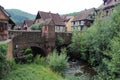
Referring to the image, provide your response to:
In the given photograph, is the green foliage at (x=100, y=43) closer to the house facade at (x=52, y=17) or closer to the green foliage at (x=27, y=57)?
the green foliage at (x=27, y=57)

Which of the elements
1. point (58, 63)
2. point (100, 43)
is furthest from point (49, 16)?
point (58, 63)

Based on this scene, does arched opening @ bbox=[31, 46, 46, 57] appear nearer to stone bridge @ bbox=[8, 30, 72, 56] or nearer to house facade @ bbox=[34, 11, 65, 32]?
stone bridge @ bbox=[8, 30, 72, 56]

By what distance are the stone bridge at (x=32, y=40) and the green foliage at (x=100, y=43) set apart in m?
4.36

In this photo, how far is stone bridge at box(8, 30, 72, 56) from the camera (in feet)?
102

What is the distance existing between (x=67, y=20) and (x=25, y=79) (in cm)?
5489

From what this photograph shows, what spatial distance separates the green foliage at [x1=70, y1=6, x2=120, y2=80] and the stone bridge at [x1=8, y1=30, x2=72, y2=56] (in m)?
4.36

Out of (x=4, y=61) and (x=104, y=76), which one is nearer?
(x=4, y=61)

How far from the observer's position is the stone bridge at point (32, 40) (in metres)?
31.1

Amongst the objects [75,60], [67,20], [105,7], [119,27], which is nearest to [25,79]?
[119,27]

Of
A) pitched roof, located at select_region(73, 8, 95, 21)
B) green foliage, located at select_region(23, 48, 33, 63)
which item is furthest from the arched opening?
pitched roof, located at select_region(73, 8, 95, 21)

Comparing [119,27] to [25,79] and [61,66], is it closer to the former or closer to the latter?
[61,66]

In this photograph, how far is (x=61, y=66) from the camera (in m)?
26.7

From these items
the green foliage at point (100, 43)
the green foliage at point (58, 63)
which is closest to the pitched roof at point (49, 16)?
the green foliage at point (100, 43)

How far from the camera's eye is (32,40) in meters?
33.5
